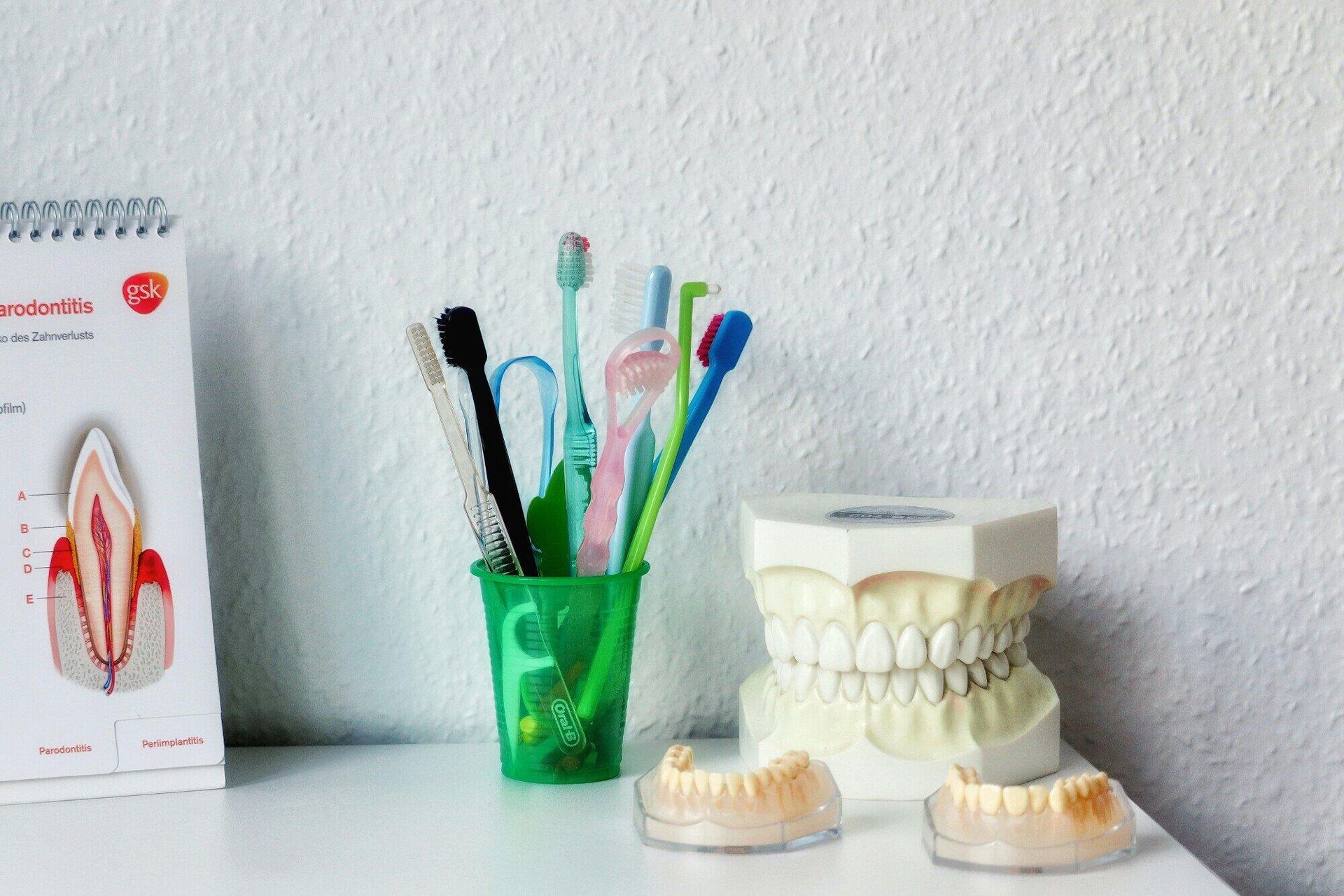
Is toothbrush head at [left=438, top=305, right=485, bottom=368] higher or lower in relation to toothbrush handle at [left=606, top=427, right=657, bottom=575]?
higher

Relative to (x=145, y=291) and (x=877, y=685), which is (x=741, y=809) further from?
(x=145, y=291)

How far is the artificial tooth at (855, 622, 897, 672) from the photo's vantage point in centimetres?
54

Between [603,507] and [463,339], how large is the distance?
0.34 ft

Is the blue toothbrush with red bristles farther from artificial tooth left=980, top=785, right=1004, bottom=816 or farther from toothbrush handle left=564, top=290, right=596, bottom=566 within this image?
artificial tooth left=980, top=785, right=1004, bottom=816

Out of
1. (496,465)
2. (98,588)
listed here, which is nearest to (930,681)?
(496,465)

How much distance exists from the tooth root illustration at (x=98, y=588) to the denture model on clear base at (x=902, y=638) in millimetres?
307

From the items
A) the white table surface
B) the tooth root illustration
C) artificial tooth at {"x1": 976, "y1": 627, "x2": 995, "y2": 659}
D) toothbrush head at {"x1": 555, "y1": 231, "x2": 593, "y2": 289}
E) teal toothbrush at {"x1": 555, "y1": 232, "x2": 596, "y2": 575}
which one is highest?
toothbrush head at {"x1": 555, "y1": 231, "x2": 593, "y2": 289}

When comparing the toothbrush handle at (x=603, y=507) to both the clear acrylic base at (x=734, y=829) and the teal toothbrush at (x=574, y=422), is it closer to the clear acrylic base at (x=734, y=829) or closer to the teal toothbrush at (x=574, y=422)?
the teal toothbrush at (x=574, y=422)

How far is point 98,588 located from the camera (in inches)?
23.0

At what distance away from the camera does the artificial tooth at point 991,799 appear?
1.54ft

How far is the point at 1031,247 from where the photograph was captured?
2.16ft

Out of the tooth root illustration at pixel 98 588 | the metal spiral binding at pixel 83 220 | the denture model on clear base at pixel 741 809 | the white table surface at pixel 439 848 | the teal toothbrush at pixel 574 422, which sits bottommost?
the white table surface at pixel 439 848

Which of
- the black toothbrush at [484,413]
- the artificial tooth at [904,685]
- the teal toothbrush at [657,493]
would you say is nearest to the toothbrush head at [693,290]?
the teal toothbrush at [657,493]

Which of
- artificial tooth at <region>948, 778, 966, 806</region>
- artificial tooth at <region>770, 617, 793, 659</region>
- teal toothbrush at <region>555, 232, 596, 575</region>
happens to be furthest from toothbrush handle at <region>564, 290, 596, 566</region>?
artificial tooth at <region>948, 778, 966, 806</region>
